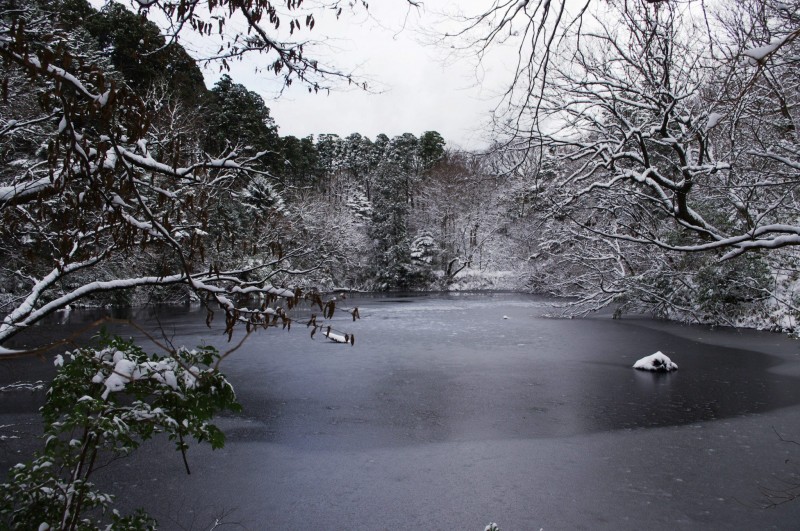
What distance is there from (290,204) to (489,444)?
2251 centimetres

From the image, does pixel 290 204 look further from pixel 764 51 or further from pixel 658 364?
pixel 764 51

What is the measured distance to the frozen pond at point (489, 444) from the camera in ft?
16.3

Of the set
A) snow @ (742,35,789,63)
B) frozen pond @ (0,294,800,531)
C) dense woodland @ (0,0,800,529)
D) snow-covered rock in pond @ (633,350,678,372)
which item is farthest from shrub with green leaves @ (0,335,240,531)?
snow-covered rock in pond @ (633,350,678,372)

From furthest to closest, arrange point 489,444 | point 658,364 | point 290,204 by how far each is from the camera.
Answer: point 290,204 < point 658,364 < point 489,444

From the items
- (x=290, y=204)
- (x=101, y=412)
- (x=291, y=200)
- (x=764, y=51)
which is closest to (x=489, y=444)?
(x=101, y=412)

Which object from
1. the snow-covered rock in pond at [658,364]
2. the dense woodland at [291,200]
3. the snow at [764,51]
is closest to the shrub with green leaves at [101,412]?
the dense woodland at [291,200]

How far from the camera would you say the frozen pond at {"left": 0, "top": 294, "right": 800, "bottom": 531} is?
4.96 m

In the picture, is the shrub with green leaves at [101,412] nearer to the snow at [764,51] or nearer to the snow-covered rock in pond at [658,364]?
the snow at [764,51]

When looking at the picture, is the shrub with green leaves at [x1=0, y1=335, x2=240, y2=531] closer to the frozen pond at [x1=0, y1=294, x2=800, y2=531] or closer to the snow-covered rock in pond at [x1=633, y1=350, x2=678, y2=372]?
the frozen pond at [x1=0, y1=294, x2=800, y2=531]

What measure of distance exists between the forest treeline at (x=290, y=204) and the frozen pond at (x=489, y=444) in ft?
6.92

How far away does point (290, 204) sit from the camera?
27375 mm

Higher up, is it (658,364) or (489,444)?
(658,364)

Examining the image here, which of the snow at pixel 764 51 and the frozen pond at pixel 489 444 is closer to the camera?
the snow at pixel 764 51

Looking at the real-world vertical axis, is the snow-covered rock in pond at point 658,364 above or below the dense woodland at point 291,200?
below
